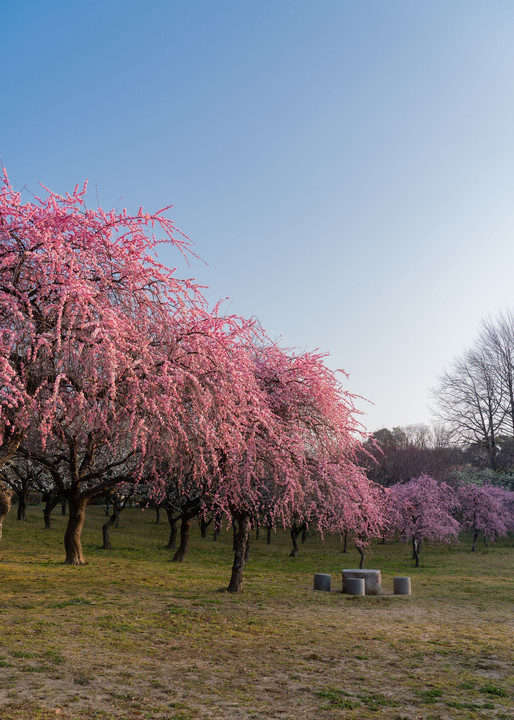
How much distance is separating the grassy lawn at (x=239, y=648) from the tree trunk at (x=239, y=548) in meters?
0.53

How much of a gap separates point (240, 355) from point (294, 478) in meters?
4.31

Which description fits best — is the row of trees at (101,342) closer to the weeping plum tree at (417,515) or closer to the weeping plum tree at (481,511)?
the weeping plum tree at (417,515)

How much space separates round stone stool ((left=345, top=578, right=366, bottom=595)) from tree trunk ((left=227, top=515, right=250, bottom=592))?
422 cm

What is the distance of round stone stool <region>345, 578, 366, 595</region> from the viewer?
19719 mm

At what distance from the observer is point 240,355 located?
12.5 metres

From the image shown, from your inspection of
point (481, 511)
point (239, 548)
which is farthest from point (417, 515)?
point (239, 548)

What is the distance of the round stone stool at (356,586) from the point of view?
1972cm

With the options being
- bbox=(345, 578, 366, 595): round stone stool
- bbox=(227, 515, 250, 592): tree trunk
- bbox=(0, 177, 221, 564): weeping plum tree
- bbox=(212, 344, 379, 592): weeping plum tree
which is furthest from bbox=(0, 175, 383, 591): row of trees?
bbox=(345, 578, 366, 595): round stone stool

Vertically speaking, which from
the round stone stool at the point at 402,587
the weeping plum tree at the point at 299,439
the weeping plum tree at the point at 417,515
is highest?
the weeping plum tree at the point at 299,439

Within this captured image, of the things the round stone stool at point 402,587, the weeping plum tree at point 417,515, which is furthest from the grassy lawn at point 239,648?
the weeping plum tree at point 417,515

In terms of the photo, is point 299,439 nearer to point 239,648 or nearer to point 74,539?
point 239,648

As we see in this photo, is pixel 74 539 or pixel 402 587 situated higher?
pixel 74 539

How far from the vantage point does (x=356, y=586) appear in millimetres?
19797

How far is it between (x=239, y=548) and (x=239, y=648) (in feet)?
23.5
